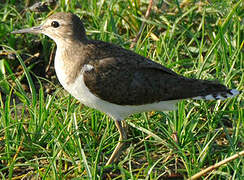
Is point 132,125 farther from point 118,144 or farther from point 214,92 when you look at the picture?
point 214,92

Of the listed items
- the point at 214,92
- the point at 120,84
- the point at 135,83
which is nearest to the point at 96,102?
the point at 120,84

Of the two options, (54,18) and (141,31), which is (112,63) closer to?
(54,18)

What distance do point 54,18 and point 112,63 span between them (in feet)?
2.69

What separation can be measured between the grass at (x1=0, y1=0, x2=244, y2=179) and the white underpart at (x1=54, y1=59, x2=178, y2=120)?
224 millimetres

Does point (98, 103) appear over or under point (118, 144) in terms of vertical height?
over

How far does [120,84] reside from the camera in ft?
13.8

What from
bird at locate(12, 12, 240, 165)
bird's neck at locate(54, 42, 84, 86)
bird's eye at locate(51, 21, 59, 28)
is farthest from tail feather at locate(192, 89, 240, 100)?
bird's eye at locate(51, 21, 59, 28)

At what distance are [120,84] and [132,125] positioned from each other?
1.87ft

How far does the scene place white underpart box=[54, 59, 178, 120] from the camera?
4.16 metres

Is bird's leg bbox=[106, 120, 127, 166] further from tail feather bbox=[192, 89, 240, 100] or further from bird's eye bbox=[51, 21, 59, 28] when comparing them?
bird's eye bbox=[51, 21, 59, 28]

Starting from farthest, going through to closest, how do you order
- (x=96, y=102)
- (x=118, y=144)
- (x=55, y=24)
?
1. (x=55, y=24)
2. (x=118, y=144)
3. (x=96, y=102)

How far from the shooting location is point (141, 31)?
577cm

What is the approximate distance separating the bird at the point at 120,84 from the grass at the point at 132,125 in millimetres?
224

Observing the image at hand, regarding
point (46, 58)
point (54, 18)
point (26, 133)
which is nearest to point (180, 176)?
point (26, 133)
